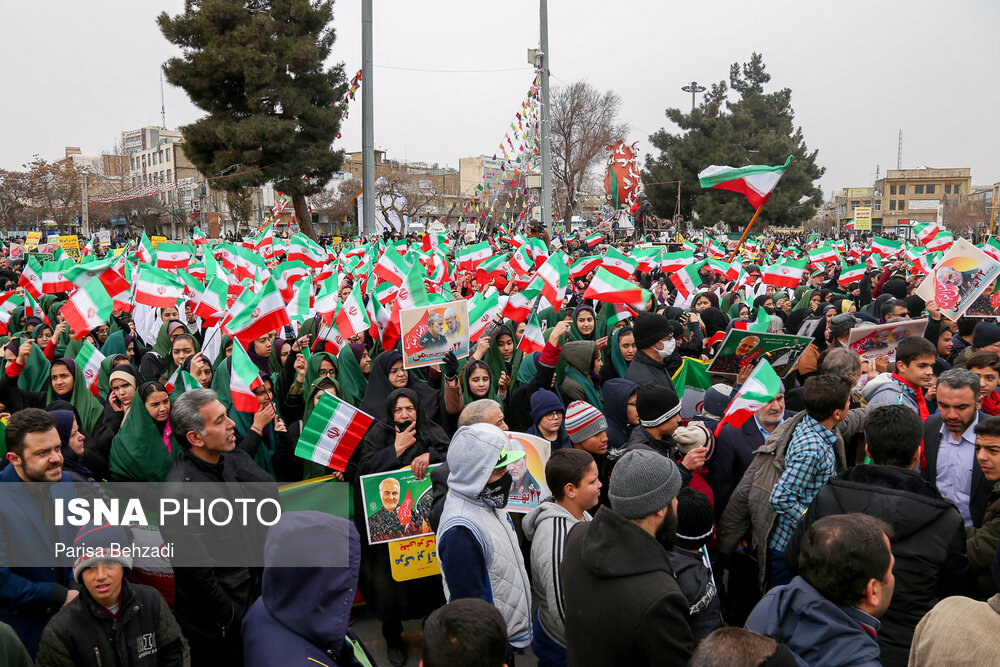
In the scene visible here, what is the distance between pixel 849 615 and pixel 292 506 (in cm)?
326

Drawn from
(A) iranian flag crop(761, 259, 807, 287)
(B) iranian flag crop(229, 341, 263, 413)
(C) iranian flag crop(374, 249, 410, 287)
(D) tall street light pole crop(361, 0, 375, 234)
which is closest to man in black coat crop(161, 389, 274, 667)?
(B) iranian flag crop(229, 341, 263, 413)

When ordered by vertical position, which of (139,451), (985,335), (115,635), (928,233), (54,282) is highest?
(928,233)

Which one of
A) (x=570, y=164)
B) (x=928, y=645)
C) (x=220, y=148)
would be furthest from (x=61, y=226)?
(x=928, y=645)

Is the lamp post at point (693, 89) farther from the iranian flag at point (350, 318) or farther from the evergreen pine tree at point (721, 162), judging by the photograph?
the iranian flag at point (350, 318)

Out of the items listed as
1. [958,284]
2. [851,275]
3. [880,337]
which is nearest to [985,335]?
[880,337]

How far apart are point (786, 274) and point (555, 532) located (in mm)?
8720

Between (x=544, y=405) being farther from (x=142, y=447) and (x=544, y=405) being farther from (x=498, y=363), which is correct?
(x=142, y=447)

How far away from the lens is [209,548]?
132 inches

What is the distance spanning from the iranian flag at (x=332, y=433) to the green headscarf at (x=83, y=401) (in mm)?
2485

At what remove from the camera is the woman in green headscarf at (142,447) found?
4445 millimetres

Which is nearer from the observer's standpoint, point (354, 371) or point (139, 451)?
point (139, 451)

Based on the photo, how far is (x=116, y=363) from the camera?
18.1ft

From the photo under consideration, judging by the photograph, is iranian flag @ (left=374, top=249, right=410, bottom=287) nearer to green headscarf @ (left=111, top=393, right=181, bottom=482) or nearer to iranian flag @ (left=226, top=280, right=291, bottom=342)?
iranian flag @ (left=226, top=280, right=291, bottom=342)

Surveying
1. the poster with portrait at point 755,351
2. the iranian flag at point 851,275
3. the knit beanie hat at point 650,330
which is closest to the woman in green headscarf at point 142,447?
the knit beanie hat at point 650,330
